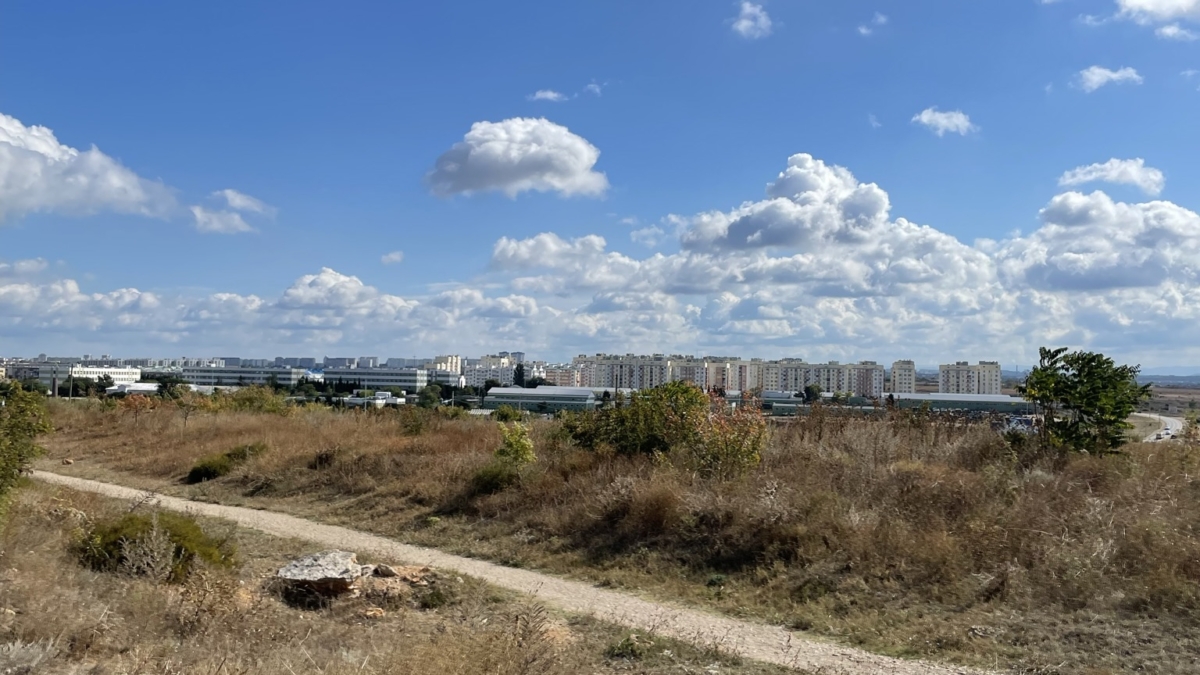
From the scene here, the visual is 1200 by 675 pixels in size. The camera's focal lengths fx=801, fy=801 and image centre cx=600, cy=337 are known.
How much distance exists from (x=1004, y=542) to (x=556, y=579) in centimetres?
547

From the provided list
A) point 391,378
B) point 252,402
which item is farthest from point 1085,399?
point 391,378

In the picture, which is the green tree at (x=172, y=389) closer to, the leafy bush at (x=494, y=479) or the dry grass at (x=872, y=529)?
the dry grass at (x=872, y=529)

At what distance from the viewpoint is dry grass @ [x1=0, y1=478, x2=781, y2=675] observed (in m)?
5.14

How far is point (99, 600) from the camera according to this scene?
6.84 meters

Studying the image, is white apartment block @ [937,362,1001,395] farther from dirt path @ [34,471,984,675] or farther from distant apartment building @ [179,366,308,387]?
distant apartment building @ [179,366,308,387]

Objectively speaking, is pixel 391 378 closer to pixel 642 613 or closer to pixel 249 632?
pixel 642 613

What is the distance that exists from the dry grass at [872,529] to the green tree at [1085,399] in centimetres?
52

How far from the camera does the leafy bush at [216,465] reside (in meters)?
19.2

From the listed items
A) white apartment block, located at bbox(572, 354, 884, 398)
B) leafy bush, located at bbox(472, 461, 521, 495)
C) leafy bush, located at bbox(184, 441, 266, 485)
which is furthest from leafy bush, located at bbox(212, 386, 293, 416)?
white apartment block, located at bbox(572, 354, 884, 398)

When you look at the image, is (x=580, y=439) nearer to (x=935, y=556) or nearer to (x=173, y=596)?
(x=935, y=556)

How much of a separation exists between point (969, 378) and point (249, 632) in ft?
201

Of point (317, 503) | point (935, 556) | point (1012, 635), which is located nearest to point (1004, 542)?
point (935, 556)

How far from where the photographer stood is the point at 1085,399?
13.3 metres

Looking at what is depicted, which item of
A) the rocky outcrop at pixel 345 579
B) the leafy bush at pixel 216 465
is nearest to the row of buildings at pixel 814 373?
the leafy bush at pixel 216 465
